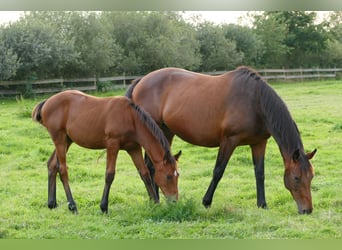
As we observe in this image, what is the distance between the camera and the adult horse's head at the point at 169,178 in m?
3.70

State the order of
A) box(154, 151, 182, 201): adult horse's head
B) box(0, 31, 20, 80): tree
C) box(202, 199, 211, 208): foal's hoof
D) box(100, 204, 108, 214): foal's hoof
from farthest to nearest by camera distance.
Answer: box(0, 31, 20, 80): tree < box(202, 199, 211, 208): foal's hoof < box(100, 204, 108, 214): foal's hoof < box(154, 151, 182, 201): adult horse's head

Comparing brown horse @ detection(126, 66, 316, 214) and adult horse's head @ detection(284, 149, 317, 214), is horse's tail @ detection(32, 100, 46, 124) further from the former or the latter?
adult horse's head @ detection(284, 149, 317, 214)

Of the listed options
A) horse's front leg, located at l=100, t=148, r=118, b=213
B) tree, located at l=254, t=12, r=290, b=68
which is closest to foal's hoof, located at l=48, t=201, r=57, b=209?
horse's front leg, located at l=100, t=148, r=118, b=213

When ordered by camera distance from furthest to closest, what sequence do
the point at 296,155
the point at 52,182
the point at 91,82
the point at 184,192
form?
the point at 91,82, the point at 184,192, the point at 52,182, the point at 296,155

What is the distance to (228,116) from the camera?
403 cm

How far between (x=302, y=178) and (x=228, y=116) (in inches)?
→ 32.5

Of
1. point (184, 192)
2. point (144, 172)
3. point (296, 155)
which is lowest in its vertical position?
point (184, 192)

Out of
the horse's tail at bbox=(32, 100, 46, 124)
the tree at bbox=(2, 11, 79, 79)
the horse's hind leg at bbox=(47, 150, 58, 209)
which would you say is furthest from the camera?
the tree at bbox=(2, 11, 79, 79)

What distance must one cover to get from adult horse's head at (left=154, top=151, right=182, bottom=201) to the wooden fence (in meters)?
1.25

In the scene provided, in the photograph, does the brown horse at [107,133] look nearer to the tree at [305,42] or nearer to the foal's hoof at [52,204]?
the foal's hoof at [52,204]

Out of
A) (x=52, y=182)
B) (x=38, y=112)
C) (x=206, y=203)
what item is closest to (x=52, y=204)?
(x=52, y=182)

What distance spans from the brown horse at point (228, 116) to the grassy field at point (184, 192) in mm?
294

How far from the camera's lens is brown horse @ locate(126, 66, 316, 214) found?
3695 mm

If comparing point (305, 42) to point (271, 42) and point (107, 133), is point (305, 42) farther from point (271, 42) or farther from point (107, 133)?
point (107, 133)
